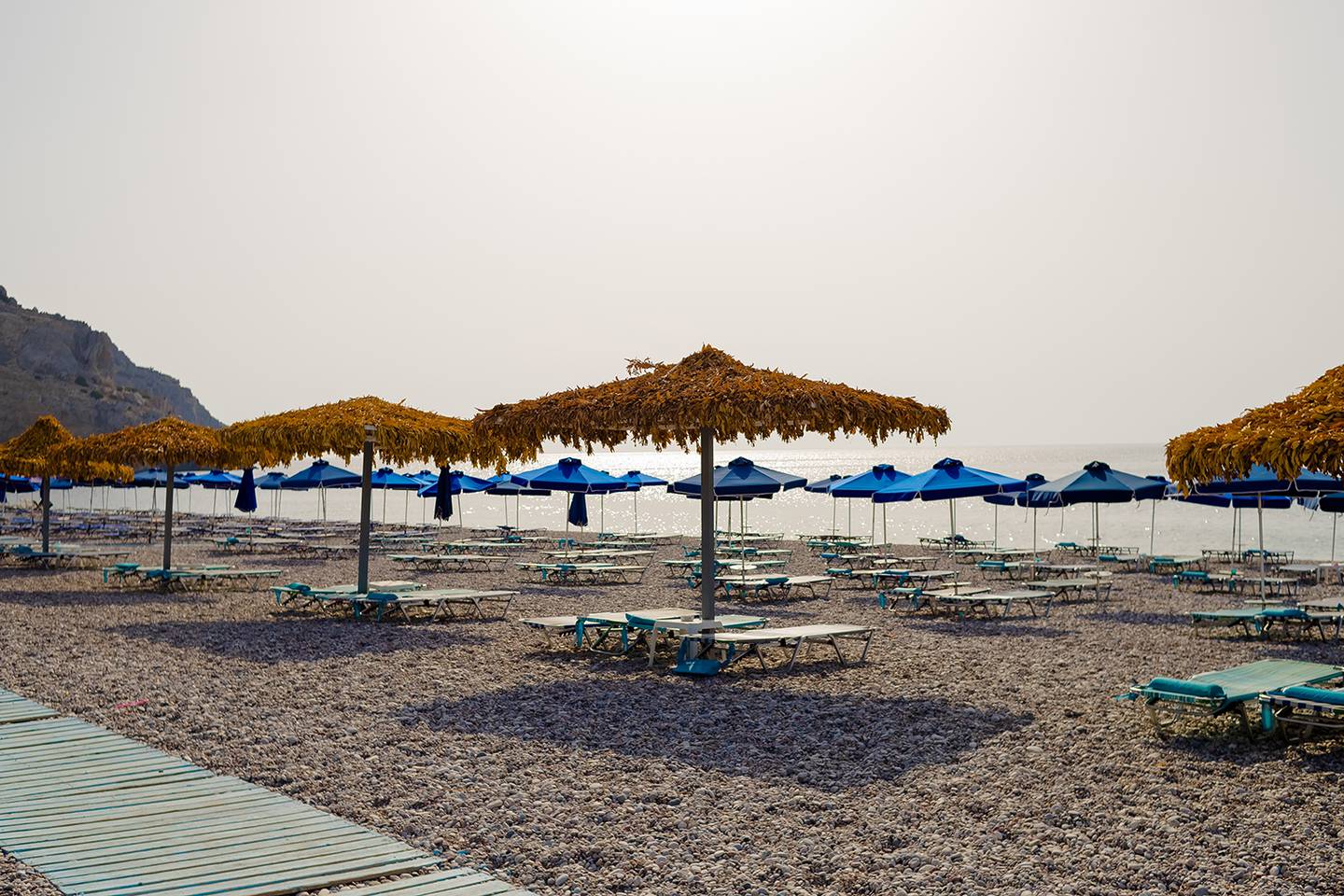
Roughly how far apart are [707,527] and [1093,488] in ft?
29.2

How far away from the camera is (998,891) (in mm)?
4074

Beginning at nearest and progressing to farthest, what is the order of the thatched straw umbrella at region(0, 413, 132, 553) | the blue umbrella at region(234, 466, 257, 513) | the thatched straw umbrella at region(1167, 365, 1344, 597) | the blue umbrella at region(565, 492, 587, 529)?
the thatched straw umbrella at region(1167, 365, 1344, 597)
the thatched straw umbrella at region(0, 413, 132, 553)
the blue umbrella at region(565, 492, 587, 529)
the blue umbrella at region(234, 466, 257, 513)

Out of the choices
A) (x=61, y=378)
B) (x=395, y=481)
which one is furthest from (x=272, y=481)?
(x=61, y=378)

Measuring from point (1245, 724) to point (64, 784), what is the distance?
6.72 metres

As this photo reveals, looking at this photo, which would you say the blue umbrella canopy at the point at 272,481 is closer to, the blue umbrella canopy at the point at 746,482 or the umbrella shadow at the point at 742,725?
the blue umbrella canopy at the point at 746,482

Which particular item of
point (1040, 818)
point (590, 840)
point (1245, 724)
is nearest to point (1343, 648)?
point (1245, 724)

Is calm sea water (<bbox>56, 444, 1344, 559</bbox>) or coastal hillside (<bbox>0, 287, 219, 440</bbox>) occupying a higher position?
coastal hillside (<bbox>0, 287, 219, 440</bbox>)

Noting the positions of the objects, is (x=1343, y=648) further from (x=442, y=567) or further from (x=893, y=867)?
(x=442, y=567)

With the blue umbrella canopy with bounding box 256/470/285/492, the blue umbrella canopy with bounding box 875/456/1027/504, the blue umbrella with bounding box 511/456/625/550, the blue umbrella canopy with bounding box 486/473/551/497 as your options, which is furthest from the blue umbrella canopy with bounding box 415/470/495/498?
the blue umbrella canopy with bounding box 875/456/1027/504

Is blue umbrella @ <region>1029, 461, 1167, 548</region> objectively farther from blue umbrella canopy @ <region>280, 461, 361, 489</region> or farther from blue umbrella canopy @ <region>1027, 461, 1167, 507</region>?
blue umbrella canopy @ <region>280, 461, 361, 489</region>

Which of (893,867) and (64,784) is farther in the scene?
(64,784)

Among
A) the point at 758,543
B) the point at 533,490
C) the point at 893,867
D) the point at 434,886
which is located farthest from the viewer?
the point at 758,543

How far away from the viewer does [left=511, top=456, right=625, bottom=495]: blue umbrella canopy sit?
20531 millimetres

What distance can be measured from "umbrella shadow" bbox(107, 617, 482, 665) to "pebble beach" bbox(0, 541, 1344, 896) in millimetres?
66
